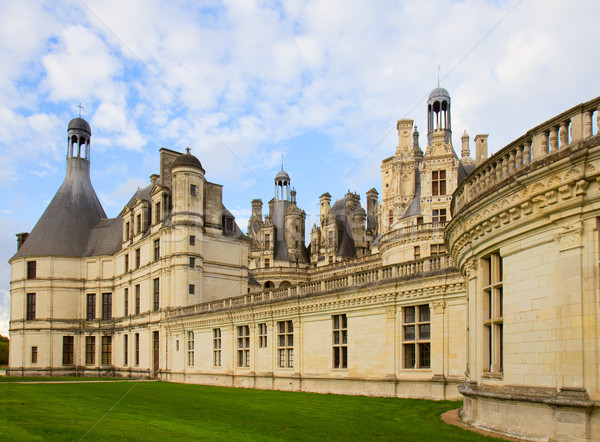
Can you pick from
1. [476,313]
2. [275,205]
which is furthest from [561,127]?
[275,205]

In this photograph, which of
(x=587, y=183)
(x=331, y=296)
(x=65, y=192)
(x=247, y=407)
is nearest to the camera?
(x=587, y=183)

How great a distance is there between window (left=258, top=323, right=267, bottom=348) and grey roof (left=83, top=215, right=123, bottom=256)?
2806 cm

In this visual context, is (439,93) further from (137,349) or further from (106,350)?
(106,350)

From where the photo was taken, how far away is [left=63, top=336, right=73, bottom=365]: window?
54344 mm

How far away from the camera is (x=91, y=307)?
5547cm

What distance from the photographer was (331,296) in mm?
24562

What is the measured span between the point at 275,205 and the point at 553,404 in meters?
74.1

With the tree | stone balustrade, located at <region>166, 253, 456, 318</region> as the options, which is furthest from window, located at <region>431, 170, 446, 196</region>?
the tree

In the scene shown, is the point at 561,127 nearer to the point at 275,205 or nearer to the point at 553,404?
the point at 553,404

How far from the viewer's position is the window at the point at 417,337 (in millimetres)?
20547

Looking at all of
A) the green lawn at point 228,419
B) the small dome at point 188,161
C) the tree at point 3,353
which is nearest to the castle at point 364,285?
the small dome at point 188,161

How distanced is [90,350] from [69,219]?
12.8m

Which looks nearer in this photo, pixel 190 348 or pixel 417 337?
pixel 417 337

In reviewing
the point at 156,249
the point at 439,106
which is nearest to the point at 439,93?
the point at 439,106
